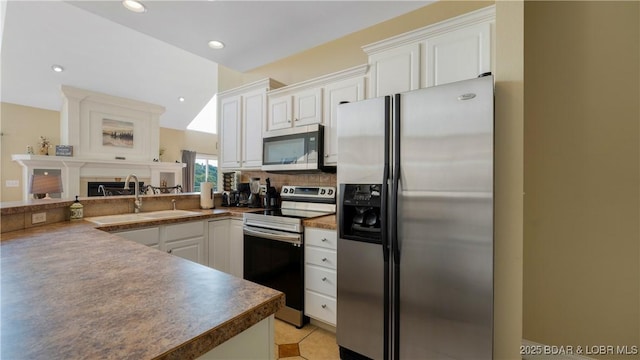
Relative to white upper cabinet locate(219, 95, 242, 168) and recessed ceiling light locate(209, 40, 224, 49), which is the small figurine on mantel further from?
recessed ceiling light locate(209, 40, 224, 49)

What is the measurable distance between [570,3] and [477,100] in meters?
1.14

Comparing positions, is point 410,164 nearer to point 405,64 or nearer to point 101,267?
point 405,64

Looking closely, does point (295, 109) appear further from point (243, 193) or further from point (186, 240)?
point (186, 240)

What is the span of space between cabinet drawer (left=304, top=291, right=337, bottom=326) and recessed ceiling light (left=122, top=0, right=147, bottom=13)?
2703 millimetres

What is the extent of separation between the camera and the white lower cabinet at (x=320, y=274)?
6.47ft

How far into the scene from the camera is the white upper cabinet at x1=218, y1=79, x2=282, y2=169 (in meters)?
3.02

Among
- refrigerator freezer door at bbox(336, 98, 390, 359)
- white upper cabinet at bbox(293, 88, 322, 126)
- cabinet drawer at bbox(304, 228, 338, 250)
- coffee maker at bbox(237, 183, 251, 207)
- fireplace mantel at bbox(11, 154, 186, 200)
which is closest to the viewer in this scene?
refrigerator freezer door at bbox(336, 98, 390, 359)

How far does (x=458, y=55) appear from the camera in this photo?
185 centimetres

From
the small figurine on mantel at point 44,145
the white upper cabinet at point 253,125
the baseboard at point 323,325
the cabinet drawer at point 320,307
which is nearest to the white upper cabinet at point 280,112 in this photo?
the white upper cabinet at point 253,125

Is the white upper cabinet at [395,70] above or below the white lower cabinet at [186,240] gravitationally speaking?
above

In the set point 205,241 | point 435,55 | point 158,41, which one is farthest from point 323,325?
point 158,41

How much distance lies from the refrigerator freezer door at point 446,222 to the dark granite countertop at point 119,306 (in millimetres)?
1036

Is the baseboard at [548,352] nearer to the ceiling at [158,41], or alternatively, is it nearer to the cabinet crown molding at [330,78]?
the cabinet crown molding at [330,78]

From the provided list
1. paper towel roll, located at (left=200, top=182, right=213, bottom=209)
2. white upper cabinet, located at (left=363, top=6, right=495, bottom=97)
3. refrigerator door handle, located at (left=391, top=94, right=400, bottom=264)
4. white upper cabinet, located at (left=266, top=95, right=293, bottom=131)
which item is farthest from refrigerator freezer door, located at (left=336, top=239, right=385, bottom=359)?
paper towel roll, located at (left=200, top=182, right=213, bottom=209)
